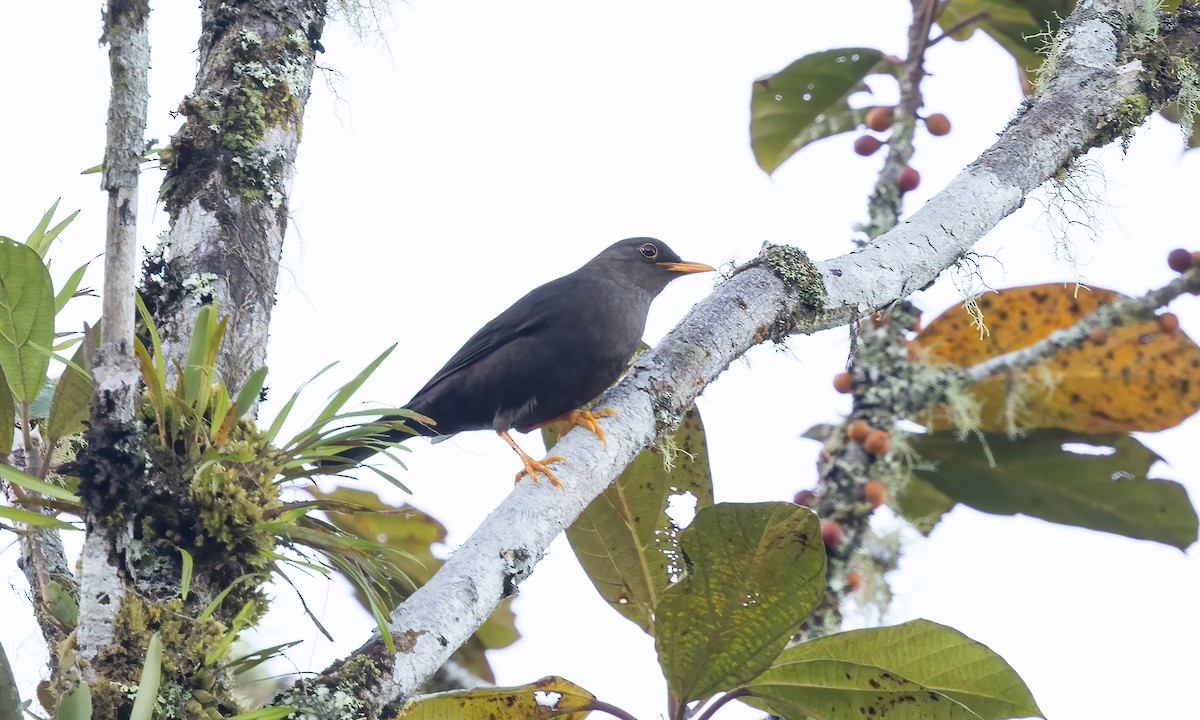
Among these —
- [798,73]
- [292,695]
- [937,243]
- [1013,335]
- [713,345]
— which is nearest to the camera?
[292,695]

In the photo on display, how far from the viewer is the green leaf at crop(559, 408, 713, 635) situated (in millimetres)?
3400

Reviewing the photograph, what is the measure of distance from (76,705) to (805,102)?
16.4 feet

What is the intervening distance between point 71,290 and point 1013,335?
13.1 ft

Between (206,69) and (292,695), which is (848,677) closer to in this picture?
(292,695)

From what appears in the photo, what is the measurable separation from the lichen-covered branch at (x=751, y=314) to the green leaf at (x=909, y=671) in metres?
0.70

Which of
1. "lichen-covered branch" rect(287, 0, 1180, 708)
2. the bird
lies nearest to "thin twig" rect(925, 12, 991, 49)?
"lichen-covered branch" rect(287, 0, 1180, 708)

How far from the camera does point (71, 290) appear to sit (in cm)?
288

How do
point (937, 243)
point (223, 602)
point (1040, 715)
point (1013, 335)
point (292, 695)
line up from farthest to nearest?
point (1013, 335)
point (937, 243)
point (1040, 715)
point (223, 602)
point (292, 695)

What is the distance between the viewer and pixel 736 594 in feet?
9.07

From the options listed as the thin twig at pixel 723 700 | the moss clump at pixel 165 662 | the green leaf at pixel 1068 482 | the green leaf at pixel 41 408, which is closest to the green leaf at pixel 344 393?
the moss clump at pixel 165 662

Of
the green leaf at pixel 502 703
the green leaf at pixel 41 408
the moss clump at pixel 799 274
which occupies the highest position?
the moss clump at pixel 799 274

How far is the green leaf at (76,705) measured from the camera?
1.94 m

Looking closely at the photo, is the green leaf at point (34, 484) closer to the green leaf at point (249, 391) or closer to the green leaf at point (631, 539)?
the green leaf at point (249, 391)

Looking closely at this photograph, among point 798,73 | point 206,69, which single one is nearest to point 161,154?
point 206,69
